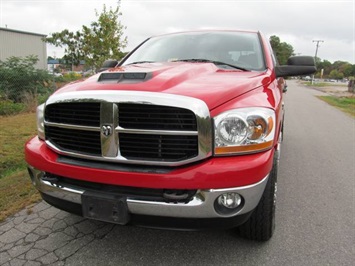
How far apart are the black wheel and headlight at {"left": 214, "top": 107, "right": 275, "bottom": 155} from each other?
38cm

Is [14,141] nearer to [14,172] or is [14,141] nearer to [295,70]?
[14,172]

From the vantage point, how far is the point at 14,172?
445cm

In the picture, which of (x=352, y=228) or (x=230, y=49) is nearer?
(x=352, y=228)

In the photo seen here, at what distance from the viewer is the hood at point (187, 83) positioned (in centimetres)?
212

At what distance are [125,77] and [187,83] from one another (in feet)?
1.51

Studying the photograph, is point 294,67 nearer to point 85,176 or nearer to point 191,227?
point 191,227

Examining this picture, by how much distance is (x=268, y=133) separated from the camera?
213 cm

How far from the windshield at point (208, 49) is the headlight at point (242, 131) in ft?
3.68

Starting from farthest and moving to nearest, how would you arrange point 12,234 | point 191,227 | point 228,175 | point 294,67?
point 294,67 < point 12,234 < point 191,227 < point 228,175

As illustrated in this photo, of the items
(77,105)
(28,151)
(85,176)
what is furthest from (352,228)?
(28,151)

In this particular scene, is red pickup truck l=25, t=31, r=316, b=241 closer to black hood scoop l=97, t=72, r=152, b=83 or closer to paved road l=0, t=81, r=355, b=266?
black hood scoop l=97, t=72, r=152, b=83

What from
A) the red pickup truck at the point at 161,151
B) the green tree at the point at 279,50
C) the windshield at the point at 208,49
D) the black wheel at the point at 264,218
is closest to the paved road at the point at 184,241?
the black wheel at the point at 264,218

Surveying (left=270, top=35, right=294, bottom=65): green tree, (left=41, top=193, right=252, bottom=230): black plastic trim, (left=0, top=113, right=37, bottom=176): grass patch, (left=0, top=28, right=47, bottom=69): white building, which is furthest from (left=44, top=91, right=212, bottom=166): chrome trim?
(left=0, top=28, right=47, bottom=69): white building

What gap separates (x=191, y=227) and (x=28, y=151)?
1396mm
